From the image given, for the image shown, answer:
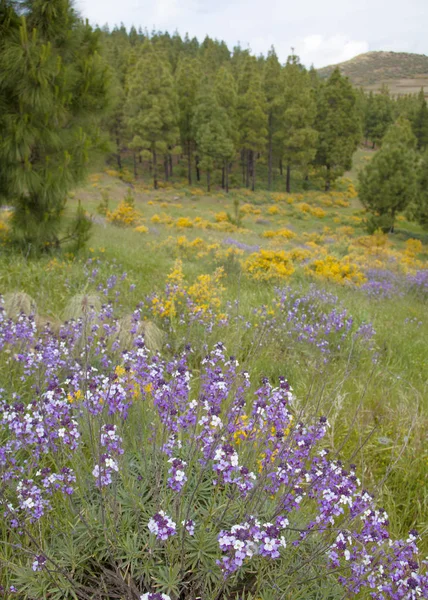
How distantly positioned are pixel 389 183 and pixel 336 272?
77.6 feet

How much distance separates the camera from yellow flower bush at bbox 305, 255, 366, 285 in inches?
365

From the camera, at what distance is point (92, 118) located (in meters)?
7.68

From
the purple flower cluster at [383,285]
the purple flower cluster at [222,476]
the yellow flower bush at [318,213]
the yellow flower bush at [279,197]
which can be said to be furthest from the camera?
the yellow flower bush at [279,197]

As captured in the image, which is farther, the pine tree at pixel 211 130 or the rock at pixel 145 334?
the pine tree at pixel 211 130

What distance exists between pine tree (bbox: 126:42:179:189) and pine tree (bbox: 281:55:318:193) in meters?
11.6

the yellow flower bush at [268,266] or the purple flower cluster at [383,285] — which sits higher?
the yellow flower bush at [268,266]

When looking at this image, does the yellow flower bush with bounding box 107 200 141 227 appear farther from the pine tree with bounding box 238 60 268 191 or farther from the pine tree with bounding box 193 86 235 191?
the pine tree with bounding box 238 60 268 191

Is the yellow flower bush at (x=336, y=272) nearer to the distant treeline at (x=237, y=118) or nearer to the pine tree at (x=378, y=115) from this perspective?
the distant treeline at (x=237, y=118)

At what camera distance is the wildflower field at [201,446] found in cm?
179

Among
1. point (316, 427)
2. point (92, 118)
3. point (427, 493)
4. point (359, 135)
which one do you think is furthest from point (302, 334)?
point (359, 135)

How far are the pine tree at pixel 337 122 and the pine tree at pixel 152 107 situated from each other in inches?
637

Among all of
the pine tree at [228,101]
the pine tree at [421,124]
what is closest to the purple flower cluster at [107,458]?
the pine tree at [228,101]

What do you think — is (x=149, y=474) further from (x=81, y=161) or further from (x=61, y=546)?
(x=81, y=161)

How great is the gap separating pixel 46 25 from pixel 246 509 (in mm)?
7907
